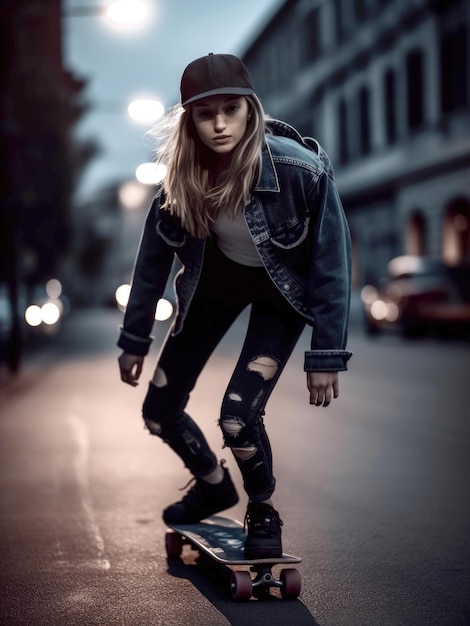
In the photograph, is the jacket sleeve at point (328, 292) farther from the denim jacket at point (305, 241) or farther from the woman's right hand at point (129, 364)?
the woman's right hand at point (129, 364)

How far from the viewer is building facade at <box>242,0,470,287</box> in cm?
2991

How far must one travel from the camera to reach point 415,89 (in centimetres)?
3284

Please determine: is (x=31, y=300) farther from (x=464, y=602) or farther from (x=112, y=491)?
(x=464, y=602)

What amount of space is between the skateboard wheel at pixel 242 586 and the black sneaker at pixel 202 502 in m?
0.63

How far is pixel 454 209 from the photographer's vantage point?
99.6ft

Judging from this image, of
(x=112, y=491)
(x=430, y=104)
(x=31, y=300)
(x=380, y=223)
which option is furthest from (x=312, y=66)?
(x=112, y=491)

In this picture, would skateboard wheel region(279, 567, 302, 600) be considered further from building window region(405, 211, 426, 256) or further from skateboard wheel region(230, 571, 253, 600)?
building window region(405, 211, 426, 256)

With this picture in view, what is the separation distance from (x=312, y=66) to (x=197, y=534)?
4033 centimetres

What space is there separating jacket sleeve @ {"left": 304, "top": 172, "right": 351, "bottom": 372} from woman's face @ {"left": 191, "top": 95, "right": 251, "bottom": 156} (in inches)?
14.8

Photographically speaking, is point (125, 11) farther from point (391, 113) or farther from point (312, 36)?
point (312, 36)

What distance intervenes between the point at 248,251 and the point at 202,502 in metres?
1.11

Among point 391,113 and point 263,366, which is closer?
point 263,366

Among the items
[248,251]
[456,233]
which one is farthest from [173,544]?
[456,233]

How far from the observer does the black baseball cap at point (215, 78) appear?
12.4ft
